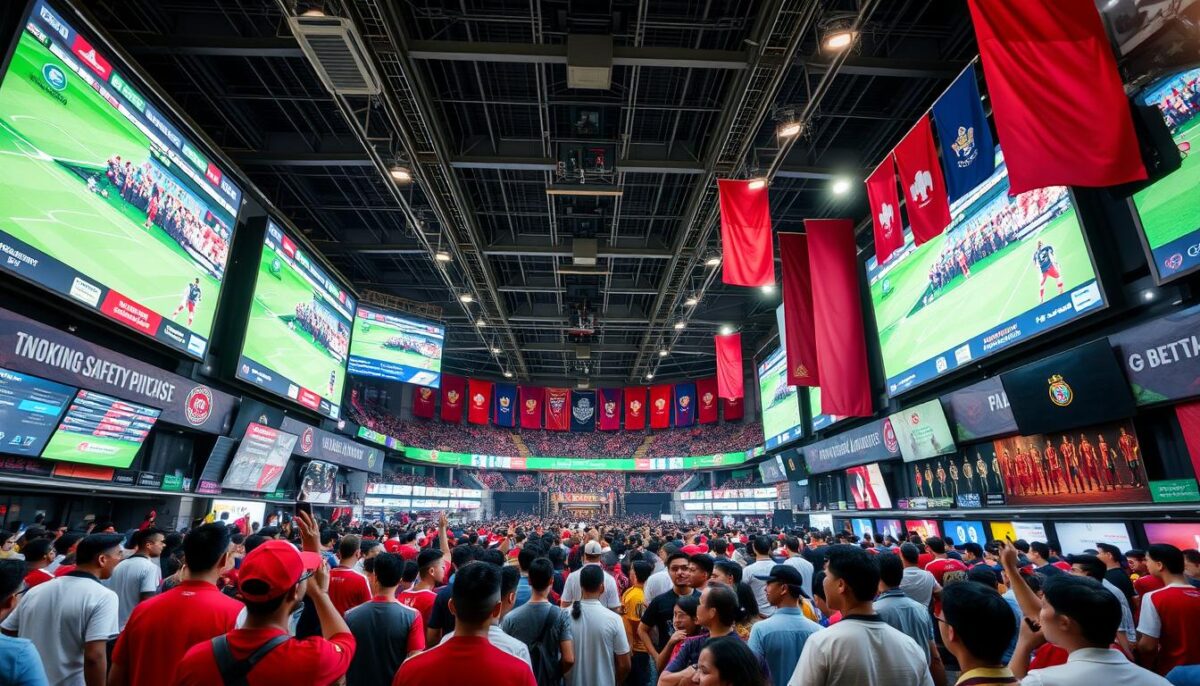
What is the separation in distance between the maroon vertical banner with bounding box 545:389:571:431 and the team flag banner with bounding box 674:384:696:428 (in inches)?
262

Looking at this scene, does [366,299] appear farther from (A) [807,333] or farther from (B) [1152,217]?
(B) [1152,217]

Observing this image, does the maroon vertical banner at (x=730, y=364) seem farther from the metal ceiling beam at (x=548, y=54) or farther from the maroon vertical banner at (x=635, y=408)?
the maroon vertical banner at (x=635, y=408)

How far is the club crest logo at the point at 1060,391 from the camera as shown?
8.36 meters

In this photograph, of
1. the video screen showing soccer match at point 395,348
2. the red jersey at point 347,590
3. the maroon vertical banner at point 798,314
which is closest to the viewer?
the red jersey at point 347,590

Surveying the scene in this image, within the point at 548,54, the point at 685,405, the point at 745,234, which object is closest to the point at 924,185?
the point at 745,234

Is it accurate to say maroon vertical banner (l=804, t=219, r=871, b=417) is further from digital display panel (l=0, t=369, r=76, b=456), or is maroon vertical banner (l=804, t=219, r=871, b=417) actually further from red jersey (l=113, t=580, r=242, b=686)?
digital display panel (l=0, t=369, r=76, b=456)

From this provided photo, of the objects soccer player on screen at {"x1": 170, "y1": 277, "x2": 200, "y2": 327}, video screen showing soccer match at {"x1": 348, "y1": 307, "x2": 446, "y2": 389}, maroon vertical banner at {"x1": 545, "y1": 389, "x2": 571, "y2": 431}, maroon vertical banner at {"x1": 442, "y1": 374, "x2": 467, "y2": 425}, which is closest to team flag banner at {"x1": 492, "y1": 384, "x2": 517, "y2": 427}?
maroon vertical banner at {"x1": 545, "y1": 389, "x2": 571, "y2": 431}

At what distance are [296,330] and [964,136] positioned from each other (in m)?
14.1

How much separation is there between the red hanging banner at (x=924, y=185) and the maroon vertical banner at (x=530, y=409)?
27.5m

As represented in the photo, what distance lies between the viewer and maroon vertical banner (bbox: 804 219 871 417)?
39.9 feet

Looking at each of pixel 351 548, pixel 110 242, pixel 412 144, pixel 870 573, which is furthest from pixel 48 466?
pixel 870 573

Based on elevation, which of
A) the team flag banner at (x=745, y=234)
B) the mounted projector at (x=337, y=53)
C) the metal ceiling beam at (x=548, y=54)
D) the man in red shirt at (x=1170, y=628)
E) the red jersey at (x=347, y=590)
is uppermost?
the metal ceiling beam at (x=548, y=54)

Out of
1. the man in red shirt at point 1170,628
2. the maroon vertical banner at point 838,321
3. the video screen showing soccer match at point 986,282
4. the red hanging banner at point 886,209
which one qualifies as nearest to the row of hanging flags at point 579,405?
the maroon vertical banner at point 838,321

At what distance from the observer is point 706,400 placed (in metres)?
32.1
